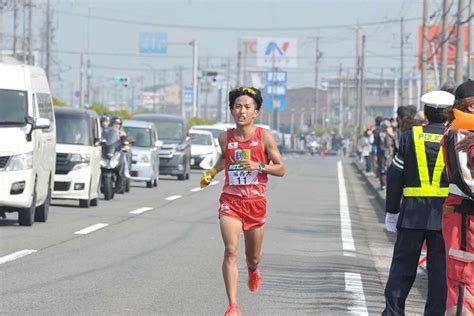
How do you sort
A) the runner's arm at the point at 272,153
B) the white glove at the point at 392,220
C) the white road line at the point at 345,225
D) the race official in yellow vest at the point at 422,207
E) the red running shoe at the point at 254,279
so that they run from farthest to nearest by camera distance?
the white road line at the point at 345,225
the red running shoe at the point at 254,279
the runner's arm at the point at 272,153
the white glove at the point at 392,220
the race official in yellow vest at the point at 422,207

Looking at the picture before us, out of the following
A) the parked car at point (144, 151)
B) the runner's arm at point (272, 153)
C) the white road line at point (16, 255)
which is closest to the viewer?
the runner's arm at point (272, 153)

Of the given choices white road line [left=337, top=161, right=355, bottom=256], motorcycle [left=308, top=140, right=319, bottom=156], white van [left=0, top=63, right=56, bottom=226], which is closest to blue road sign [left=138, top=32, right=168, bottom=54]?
motorcycle [left=308, top=140, right=319, bottom=156]

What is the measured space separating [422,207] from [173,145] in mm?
28957

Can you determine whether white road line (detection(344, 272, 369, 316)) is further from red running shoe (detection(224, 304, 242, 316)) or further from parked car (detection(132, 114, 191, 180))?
parked car (detection(132, 114, 191, 180))

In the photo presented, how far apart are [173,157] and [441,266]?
28.9 meters

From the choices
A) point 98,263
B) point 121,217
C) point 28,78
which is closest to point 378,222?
point 121,217

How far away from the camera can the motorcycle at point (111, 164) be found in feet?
88.1

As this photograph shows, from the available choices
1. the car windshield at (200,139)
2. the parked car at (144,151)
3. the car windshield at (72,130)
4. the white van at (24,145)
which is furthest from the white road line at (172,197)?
the car windshield at (200,139)

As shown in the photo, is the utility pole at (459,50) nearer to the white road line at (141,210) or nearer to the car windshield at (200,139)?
the white road line at (141,210)

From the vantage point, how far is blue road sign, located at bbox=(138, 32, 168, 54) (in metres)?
108

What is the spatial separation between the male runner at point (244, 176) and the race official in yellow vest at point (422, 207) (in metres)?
1.17

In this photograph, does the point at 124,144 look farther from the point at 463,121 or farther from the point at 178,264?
the point at 463,121

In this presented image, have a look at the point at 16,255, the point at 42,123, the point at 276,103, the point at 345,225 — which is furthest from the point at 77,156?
the point at 276,103

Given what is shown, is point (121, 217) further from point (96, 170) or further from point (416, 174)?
point (416, 174)
